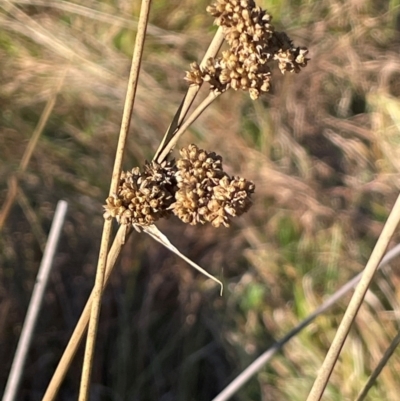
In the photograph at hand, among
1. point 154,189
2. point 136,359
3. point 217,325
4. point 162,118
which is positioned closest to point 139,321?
point 136,359

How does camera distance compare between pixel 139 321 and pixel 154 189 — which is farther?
pixel 139 321

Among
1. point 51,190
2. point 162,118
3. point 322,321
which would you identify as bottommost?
point 322,321

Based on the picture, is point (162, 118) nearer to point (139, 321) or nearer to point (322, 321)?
point (139, 321)

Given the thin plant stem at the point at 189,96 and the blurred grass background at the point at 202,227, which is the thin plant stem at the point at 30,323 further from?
the blurred grass background at the point at 202,227

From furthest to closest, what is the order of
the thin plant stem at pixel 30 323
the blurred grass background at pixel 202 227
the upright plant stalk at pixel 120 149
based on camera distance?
the blurred grass background at pixel 202 227, the thin plant stem at pixel 30 323, the upright plant stalk at pixel 120 149

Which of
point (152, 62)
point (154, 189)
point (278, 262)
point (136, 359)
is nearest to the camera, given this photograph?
point (154, 189)

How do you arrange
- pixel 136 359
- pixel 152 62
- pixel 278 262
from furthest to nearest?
pixel 152 62 → pixel 278 262 → pixel 136 359

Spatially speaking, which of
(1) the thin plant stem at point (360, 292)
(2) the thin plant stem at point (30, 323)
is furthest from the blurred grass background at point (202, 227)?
(1) the thin plant stem at point (360, 292)

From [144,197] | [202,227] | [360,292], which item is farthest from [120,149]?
[202,227]
